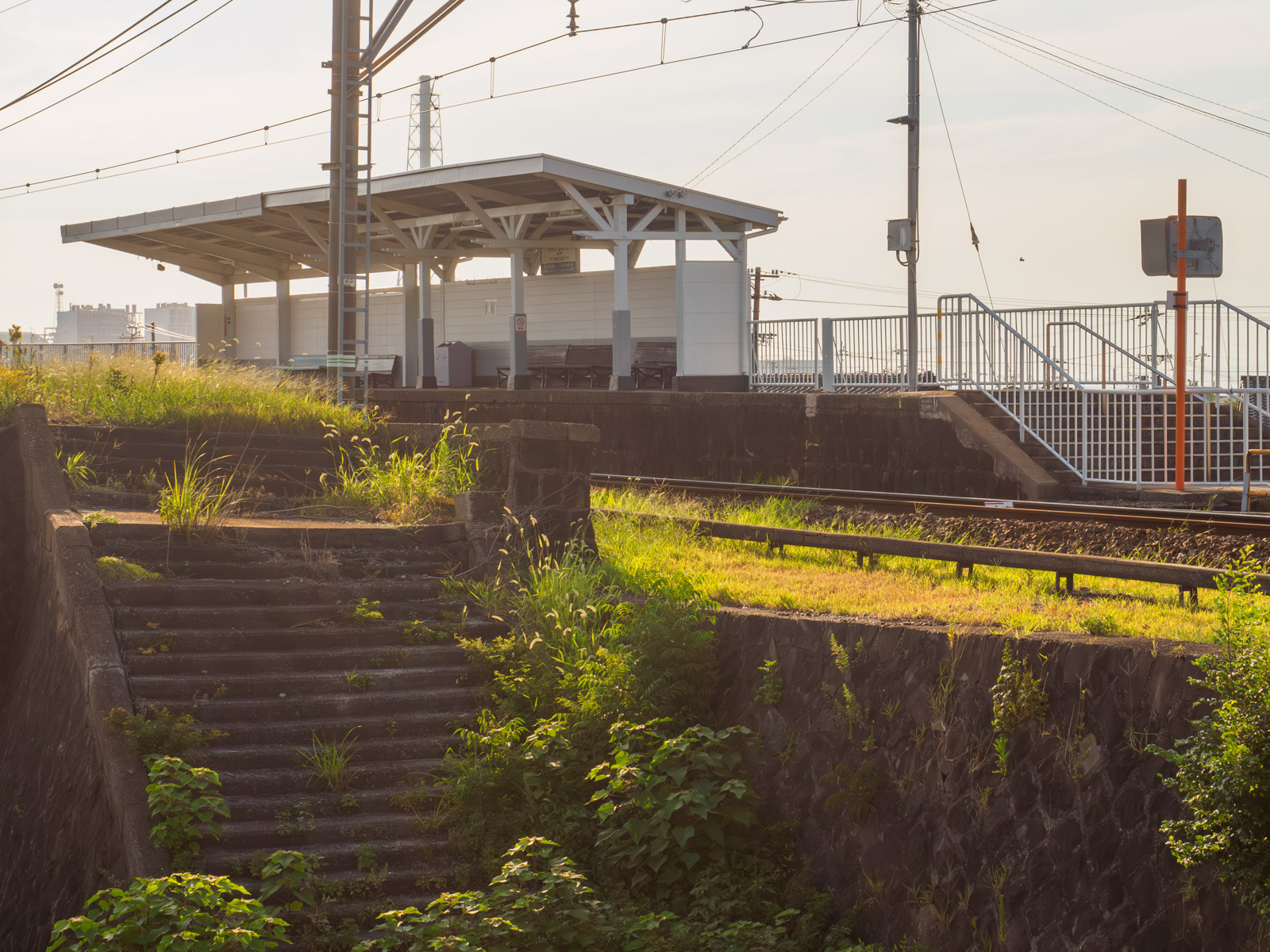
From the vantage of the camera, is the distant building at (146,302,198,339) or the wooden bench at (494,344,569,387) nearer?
the wooden bench at (494,344,569,387)

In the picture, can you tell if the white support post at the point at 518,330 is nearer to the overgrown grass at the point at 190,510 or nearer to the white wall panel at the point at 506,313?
the white wall panel at the point at 506,313

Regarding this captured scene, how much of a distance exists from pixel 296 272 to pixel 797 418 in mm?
22179

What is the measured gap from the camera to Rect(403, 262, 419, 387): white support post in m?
31.0

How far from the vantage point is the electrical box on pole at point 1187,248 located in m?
13.2

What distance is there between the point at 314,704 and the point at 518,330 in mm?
18126

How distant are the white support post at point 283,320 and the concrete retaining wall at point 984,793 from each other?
31.4 metres

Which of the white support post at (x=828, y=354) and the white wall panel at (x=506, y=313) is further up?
the white wall panel at (x=506, y=313)

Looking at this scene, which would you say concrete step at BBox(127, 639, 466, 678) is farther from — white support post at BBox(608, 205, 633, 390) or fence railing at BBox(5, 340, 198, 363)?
white support post at BBox(608, 205, 633, 390)

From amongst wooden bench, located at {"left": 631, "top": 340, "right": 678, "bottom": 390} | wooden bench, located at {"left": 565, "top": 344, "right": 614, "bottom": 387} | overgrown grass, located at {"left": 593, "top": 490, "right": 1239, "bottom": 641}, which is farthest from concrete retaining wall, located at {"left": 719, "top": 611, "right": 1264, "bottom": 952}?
wooden bench, located at {"left": 565, "top": 344, "right": 614, "bottom": 387}

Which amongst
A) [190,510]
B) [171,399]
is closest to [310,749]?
[190,510]

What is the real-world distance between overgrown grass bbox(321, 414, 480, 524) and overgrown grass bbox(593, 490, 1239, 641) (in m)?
1.38

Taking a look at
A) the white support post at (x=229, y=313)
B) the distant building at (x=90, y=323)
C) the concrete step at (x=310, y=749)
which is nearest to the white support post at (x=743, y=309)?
the concrete step at (x=310, y=749)

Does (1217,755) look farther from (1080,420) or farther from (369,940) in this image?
(1080,420)

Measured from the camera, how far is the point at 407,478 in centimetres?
1098
